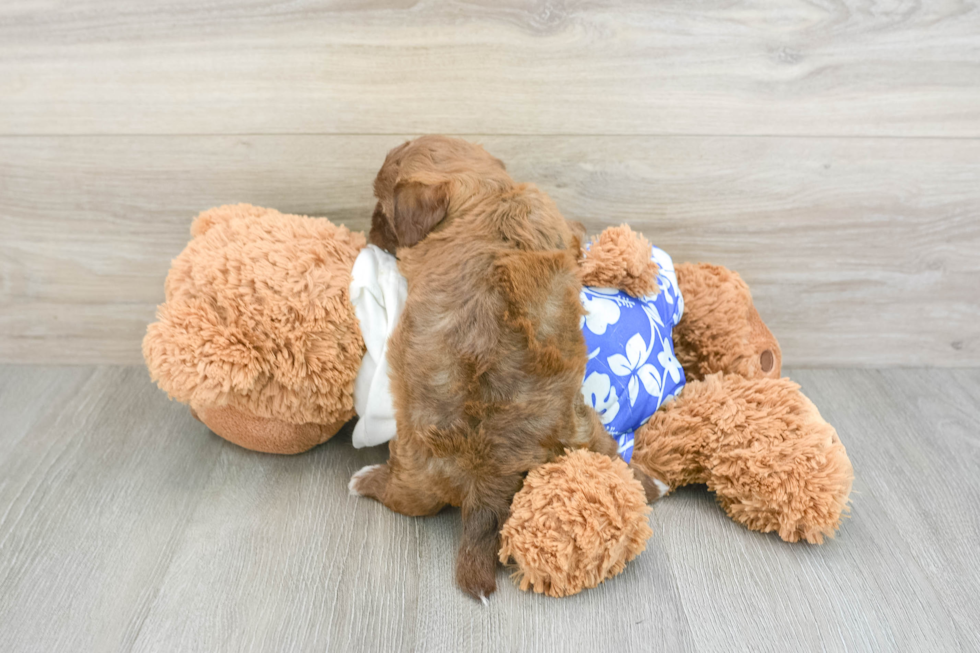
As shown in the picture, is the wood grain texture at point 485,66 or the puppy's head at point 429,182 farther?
the wood grain texture at point 485,66

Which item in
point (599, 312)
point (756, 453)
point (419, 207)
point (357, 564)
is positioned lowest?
point (357, 564)

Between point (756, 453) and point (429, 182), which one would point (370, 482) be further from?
point (756, 453)

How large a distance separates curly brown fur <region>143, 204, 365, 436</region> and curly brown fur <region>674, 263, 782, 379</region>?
1.70 feet

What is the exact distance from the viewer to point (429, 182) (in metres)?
0.78

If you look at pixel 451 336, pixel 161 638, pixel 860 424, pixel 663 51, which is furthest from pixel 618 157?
pixel 161 638

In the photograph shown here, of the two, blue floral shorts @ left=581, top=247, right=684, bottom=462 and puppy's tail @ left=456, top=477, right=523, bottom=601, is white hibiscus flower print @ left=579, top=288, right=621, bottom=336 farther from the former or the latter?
puppy's tail @ left=456, top=477, right=523, bottom=601

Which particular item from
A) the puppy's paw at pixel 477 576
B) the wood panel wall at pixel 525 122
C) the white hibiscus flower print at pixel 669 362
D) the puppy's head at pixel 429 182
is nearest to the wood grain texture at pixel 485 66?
the wood panel wall at pixel 525 122

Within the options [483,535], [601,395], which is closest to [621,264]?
[601,395]

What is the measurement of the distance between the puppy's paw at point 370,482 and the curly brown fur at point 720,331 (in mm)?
505

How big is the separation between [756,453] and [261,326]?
67 centimetres

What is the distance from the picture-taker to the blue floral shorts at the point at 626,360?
35.3 inches

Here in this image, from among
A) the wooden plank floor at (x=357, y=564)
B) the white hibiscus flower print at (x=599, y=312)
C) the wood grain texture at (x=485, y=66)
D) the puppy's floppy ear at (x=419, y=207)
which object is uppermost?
the wood grain texture at (x=485, y=66)

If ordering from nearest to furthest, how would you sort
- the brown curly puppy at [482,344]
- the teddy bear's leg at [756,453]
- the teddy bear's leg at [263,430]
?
the brown curly puppy at [482,344] → the teddy bear's leg at [756,453] → the teddy bear's leg at [263,430]

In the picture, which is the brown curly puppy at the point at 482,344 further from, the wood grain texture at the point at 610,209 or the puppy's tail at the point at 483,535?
the wood grain texture at the point at 610,209
